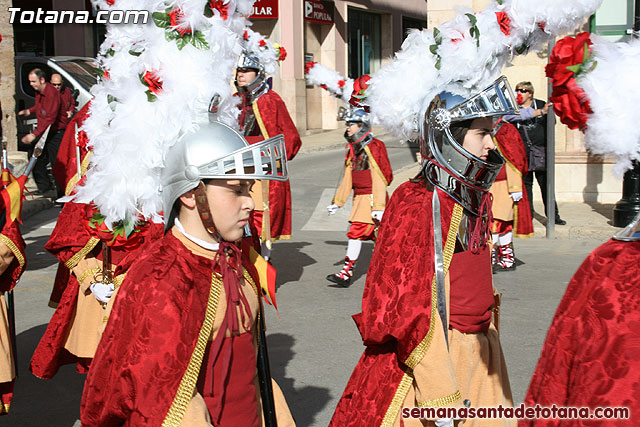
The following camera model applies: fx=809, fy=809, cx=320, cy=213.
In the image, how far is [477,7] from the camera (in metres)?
12.4

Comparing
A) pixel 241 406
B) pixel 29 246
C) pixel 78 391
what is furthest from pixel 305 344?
pixel 29 246

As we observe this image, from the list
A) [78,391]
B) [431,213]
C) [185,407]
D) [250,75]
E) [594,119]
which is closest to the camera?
[594,119]

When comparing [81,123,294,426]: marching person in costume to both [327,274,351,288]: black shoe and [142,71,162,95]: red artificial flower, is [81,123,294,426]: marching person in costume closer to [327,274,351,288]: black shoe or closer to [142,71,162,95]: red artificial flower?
[142,71,162,95]: red artificial flower

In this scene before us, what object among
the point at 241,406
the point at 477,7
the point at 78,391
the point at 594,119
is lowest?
the point at 78,391

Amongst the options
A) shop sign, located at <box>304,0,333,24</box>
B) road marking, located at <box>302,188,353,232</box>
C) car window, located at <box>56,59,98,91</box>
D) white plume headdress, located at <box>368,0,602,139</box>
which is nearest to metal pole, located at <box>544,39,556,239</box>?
road marking, located at <box>302,188,353,232</box>

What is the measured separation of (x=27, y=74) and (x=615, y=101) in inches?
612

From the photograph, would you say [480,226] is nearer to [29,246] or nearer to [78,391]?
[78,391]

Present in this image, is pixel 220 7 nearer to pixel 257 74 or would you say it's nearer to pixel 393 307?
pixel 393 307

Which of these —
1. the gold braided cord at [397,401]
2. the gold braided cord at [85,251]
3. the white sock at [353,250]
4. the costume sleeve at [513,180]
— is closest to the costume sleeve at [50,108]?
the white sock at [353,250]

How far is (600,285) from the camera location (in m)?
2.19

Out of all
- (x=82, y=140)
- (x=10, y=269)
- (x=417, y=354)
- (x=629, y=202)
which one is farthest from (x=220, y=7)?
(x=629, y=202)

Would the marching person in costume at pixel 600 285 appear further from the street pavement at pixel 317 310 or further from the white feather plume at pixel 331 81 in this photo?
the white feather plume at pixel 331 81

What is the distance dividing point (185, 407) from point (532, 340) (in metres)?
4.36

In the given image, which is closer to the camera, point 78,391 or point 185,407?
point 185,407
